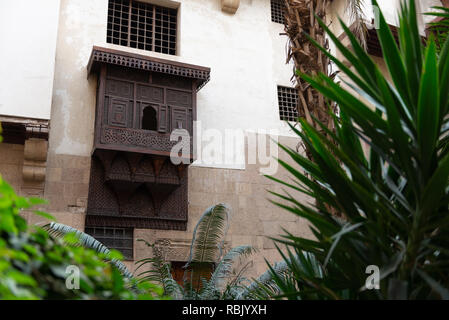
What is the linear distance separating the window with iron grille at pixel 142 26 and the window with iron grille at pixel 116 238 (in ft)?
12.8

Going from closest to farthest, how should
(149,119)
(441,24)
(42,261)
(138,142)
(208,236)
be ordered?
(42,261) < (441,24) < (208,236) < (138,142) < (149,119)

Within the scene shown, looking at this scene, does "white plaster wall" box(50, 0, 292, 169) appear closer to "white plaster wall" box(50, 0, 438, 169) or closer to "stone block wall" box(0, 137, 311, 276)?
"white plaster wall" box(50, 0, 438, 169)

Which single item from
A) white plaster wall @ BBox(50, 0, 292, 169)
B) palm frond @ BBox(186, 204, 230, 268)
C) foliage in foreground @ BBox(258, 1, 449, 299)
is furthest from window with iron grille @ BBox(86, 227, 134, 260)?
foliage in foreground @ BBox(258, 1, 449, 299)

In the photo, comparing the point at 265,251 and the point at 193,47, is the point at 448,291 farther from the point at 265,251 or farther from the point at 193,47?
the point at 193,47

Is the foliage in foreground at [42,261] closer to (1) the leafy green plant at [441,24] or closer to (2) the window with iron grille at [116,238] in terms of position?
(1) the leafy green plant at [441,24]

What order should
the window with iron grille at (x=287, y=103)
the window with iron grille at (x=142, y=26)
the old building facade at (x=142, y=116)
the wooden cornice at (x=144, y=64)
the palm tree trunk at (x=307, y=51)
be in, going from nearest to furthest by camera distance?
the palm tree trunk at (x=307, y=51), the old building facade at (x=142, y=116), the wooden cornice at (x=144, y=64), the window with iron grille at (x=142, y=26), the window with iron grille at (x=287, y=103)

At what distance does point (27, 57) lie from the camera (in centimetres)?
881

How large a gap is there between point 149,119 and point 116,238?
2.58 metres

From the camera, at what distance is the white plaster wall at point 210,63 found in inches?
372

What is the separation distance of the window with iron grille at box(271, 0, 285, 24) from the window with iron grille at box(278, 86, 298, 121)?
1826 mm

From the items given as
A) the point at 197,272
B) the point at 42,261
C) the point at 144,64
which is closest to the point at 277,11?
the point at 144,64

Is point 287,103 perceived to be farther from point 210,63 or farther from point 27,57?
point 27,57

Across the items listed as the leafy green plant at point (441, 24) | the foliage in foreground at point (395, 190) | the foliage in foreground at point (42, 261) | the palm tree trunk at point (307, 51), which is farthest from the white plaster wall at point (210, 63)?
the foliage in foreground at point (42, 261)

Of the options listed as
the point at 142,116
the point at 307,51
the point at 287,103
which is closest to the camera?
the point at 307,51
